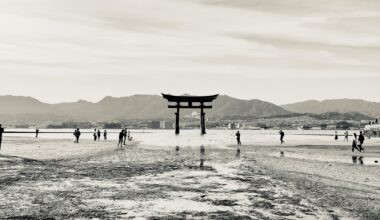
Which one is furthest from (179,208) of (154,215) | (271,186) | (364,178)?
(364,178)

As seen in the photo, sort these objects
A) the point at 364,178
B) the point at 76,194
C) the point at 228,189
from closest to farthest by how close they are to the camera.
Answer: the point at 76,194 < the point at 228,189 < the point at 364,178

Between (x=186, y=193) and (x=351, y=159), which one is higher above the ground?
(x=186, y=193)

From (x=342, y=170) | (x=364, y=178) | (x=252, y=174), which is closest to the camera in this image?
(x=364, y=178)

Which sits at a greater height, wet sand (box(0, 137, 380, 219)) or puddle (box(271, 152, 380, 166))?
wet sand (box(0, 137, 380, 219))

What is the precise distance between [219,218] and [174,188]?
412 cm

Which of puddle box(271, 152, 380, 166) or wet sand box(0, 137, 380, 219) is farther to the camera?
puddle box(271, 152, 380, 166)

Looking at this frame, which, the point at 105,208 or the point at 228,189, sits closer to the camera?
the point at 105,208

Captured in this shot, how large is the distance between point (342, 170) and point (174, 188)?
9.64 meters

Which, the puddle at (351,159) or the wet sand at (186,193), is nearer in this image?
the wet sand at (186,193)

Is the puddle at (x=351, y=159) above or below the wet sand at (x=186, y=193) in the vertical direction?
below

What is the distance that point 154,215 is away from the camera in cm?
821

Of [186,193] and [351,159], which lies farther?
[351,159]

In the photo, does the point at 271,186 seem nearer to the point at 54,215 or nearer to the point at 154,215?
the point at 154,215

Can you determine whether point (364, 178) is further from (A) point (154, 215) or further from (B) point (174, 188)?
(A) point (154, 215)
